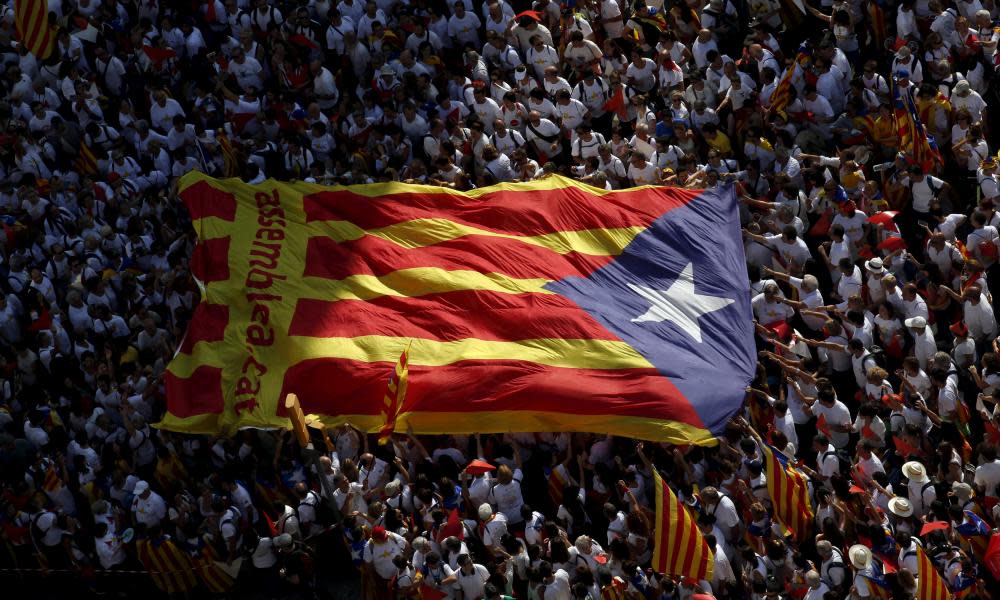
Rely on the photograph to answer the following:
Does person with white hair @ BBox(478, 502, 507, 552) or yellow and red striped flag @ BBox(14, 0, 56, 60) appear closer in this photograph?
person with white hair @ BBox(478, 502, 507, 552)

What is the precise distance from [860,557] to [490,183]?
786 cm

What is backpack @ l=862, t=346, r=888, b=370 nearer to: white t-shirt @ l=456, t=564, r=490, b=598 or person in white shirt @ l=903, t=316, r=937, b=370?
person in white shirt @ l=903, t=316, r=937, b=370

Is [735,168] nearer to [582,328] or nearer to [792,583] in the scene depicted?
[582,328]

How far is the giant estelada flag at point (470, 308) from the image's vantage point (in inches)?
789

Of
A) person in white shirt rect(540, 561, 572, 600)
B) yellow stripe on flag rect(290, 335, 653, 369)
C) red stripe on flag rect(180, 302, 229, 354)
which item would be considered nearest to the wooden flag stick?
yellow stripe on flag rect(290, 335, 653, 369)

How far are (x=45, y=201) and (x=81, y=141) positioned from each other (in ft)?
4.14

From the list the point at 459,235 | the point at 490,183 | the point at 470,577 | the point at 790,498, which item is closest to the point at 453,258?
the point at 459,235

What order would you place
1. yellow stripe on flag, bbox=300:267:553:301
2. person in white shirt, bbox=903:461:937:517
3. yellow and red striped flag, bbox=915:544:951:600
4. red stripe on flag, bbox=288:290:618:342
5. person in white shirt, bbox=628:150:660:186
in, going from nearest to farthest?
yellow and red striped flag, bbox=915:544:951:600 < person in white shirt, bbox=903:461:937:517 < red stripe on flag, bbox=288:290:618:342 < yellow stripe on flag, bbox=300:267:553:301 < person in white shirt, bbox=628:150:660:186

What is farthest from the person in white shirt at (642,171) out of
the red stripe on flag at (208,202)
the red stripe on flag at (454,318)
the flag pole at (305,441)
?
the flag pole at (305,441)

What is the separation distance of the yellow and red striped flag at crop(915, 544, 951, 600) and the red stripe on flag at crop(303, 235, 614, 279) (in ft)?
20.0

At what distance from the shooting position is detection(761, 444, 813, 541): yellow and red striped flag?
18.7 m

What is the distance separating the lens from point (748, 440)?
62.7ft

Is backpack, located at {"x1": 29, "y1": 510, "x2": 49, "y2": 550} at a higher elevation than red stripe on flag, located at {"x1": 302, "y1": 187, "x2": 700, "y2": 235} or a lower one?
lower

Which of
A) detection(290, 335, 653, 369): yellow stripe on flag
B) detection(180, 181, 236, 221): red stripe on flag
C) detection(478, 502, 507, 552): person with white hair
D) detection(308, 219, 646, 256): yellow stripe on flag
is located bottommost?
detection(478, 502, 507, 552): person with white hair
